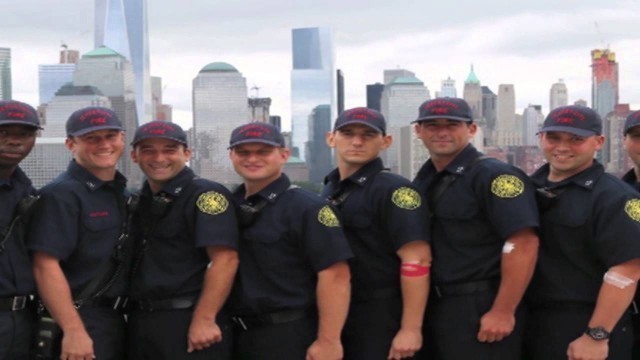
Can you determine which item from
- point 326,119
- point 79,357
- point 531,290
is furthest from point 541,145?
point 326,119

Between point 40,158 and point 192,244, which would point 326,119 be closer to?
point 40,158

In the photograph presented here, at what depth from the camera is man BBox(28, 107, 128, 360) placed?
5.57 metres

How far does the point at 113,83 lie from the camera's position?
169 meters

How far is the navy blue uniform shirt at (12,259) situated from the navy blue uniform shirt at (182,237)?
27.7 inches

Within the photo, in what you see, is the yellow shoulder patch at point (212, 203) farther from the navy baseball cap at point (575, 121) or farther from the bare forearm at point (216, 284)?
the navy baseball cap at point (575, 121)

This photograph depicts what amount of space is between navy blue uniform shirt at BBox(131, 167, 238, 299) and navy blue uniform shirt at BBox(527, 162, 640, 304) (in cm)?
208

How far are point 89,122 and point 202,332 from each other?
5.30 ft

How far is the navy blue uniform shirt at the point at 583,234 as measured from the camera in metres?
5.45

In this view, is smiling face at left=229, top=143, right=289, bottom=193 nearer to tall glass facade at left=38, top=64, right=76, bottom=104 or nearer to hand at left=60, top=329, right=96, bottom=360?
hand at left=60, top=329, right=96, bottom=360

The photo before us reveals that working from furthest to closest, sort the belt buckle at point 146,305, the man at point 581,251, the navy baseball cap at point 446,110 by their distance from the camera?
the navy baseball cap at point 446,110
the belt buckle at point 146,305
the man at point 581,251

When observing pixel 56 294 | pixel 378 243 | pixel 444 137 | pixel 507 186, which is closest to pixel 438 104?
pixel 444 137

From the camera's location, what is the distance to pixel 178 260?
585 cm

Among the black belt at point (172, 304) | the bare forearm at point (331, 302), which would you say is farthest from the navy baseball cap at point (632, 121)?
the black belt at point (172, 304)

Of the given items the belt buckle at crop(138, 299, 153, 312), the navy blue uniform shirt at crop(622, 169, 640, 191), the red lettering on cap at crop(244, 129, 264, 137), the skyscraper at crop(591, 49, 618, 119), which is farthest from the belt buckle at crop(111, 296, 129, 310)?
the skyscraper at crop(591, 49, 618, 119)
